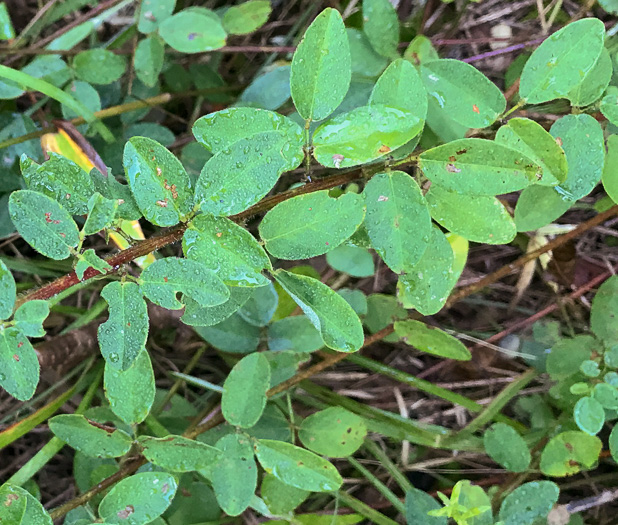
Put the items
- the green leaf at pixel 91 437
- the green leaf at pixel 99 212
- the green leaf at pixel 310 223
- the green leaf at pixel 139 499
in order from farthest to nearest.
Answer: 1. the green leaf at pixel 91 437
2. the green leaf at pixel 139 499
3. the green leaf at pixel 310 223
4. the green leaf at pixel 99 212

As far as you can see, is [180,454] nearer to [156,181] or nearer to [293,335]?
[293,335]

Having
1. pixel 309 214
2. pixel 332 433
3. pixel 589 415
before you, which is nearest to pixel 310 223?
pixel 309 214

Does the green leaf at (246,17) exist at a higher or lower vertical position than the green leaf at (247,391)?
higher

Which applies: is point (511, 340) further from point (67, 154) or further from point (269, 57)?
point (67, 154)

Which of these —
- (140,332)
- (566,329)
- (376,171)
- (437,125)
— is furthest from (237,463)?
(566,329)

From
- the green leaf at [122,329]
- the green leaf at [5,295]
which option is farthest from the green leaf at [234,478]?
the green leaf at [5,295]

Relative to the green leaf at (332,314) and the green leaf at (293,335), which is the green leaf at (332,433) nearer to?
the green leaf at (293,335)

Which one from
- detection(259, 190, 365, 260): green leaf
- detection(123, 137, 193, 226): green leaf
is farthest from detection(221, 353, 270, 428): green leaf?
detection(123, 137, 193, 226): green leaf
